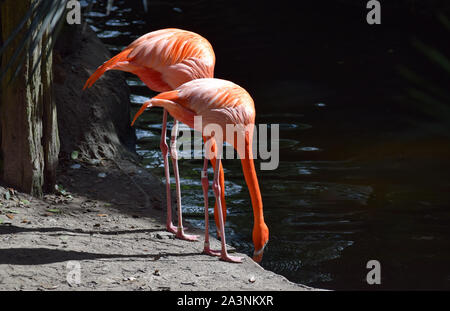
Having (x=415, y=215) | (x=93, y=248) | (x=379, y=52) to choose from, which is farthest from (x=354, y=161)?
(x=379, y=52)

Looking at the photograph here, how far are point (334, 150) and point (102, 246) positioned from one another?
11.0ft

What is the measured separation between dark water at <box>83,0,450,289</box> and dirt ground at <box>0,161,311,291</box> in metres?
0.61

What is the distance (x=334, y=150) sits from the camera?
6.29 metres

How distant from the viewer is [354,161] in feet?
19.7

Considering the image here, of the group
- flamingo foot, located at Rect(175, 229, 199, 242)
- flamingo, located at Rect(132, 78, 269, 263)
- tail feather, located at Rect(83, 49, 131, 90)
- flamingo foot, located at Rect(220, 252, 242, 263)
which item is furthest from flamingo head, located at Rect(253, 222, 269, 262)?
tail feather, located at Rect(83, 49, 131, 90)

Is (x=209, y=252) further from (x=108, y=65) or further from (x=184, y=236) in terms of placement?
(x=108, y=65)

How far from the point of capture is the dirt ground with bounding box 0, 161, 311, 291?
3062 millimetres

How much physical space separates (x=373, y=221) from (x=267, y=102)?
3.19 meters

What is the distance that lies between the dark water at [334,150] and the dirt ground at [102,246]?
23.9 inches

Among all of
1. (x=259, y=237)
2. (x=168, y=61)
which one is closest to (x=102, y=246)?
(x=259, y=237)

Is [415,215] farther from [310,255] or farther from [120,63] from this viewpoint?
[120,63]

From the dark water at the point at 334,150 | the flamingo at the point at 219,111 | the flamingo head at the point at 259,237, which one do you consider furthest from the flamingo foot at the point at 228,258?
the dark water at the point at 334,150

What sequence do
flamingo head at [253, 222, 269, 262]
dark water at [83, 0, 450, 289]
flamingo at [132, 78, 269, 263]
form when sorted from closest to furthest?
flamingo at [132, 78, 269, 263]
flamingo head at [253, 222, 269, 262]
dark water at [83, 0, 450, 289]

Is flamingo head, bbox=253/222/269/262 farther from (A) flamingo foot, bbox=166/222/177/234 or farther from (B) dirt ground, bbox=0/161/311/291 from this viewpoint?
(A) flamingo foot, bbox=166/222/177/234
